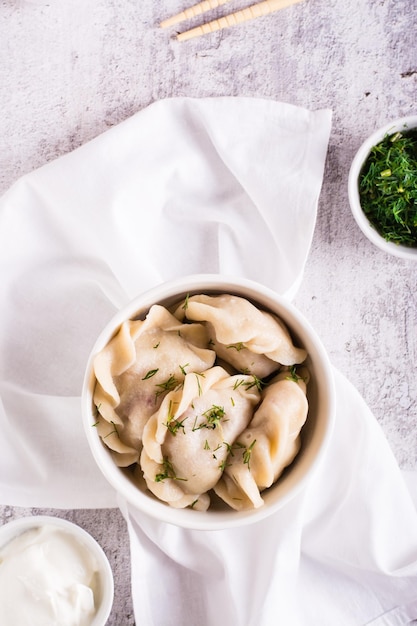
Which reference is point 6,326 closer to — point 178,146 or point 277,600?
point 178,146

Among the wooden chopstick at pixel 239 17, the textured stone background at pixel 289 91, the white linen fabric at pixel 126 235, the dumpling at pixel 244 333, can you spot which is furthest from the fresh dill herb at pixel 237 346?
the wooden chopstick at pixel 239 17

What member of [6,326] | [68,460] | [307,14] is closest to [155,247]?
[6,326]

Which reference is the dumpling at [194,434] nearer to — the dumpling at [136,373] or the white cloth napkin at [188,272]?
the dumpling at [136,373]

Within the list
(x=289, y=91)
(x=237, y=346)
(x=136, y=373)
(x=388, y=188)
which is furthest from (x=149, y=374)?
(x=289, y=91)

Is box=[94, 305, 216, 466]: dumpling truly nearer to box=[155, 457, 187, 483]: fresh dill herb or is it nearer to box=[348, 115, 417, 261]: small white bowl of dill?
box=[155, 457, 187, 483]: fresh dill herb

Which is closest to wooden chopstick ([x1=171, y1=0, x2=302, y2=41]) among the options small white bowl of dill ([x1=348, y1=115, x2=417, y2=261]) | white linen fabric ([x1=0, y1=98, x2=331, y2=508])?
white linen fabric ([x1=0, y1=98, x2=331, y2=508])
